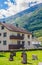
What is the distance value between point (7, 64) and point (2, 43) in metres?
65.3

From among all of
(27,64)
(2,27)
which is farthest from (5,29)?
(27,64)

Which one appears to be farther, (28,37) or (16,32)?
(28,37)

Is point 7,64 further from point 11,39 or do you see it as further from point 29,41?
point 29,41

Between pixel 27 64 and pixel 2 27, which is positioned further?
pixel 2 27

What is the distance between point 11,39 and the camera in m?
95.4

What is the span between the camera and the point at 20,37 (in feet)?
323

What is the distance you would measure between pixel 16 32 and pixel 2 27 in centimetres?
575

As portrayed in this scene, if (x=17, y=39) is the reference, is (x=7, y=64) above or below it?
below

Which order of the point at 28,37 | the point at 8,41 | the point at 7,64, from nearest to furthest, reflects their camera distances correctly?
the point at 7,64
the point at 8,41
the point at 28,37

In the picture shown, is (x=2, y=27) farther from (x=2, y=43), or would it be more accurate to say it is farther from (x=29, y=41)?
(x=29, y=41)

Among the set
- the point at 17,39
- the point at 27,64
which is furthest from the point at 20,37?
the point at 27,64

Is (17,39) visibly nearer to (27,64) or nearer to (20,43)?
(20,43)

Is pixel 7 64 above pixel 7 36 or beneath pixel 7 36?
beneath

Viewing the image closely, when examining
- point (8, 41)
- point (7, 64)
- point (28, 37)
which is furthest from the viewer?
point (28, 37)
